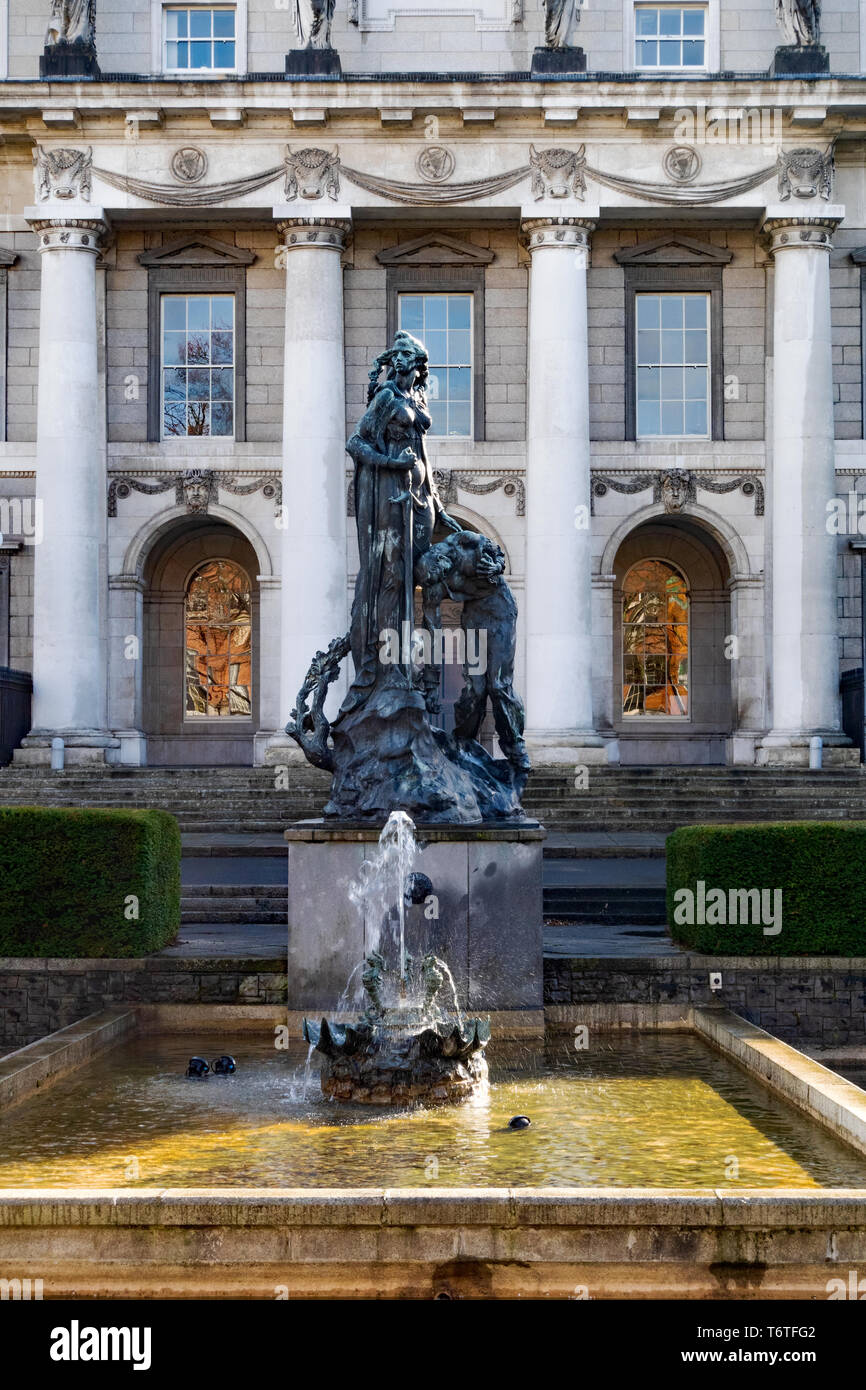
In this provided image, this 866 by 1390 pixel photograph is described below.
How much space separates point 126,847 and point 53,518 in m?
16.0

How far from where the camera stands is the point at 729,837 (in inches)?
523

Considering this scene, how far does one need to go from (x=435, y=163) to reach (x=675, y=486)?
22.6 ft

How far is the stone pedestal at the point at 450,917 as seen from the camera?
11.8 meters

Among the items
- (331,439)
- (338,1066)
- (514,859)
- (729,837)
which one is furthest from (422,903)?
(331,439)

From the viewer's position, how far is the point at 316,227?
2831cm

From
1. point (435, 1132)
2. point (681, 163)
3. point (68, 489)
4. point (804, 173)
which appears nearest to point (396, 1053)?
point (435, 1132)

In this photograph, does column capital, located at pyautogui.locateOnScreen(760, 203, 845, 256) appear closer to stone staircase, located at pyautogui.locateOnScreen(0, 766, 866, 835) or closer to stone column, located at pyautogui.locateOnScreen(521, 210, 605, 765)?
stone column, located at pyautogui.locateOnScreen(521, 210, 605, 765)

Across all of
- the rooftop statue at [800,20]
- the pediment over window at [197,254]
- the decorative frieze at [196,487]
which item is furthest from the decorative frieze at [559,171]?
the decorative frieze at [196,487]

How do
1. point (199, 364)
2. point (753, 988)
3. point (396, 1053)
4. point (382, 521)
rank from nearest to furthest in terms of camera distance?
point (396, 1053) → point (382, 521) → point (753, 988) → point (199, 364)

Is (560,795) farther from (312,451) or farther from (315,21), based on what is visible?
(315,21)

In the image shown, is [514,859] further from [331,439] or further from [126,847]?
[331,439]

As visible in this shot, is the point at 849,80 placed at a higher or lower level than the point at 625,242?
higher

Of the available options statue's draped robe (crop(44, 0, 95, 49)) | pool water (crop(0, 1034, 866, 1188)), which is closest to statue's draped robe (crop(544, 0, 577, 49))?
statue's draped robe (crop(44, 0, 95, 49))

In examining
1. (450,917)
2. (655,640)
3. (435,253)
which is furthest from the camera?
(655,640)
